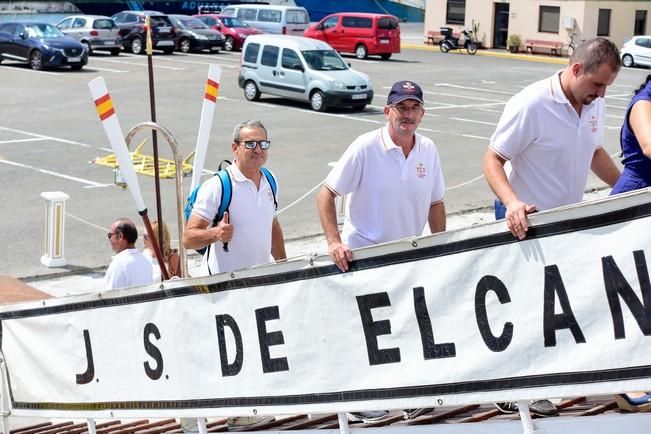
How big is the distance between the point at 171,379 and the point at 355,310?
131 cm

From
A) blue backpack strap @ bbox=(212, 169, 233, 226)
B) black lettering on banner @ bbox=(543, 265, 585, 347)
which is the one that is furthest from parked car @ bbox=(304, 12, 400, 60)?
black lettering on banner @ bbox=(543, 265, 585, 347)

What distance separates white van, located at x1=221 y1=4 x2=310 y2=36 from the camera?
4666 centimetres

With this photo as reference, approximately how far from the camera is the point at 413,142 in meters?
5.51

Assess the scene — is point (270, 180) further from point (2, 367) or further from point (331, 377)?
point (2, 367)

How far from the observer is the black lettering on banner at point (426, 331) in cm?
437

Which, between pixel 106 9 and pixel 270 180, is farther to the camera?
pixel 106 9

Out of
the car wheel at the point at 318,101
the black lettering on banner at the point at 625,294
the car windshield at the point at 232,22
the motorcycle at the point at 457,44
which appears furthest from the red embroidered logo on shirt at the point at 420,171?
the motorcycle at the point at 457,44

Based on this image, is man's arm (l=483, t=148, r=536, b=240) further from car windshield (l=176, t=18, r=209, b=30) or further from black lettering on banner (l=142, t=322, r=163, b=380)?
car windshield (l=176, t=18, r=209, b=30)

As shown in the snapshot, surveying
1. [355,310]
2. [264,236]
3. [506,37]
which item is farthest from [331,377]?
[506,37]

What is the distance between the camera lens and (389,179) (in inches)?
215

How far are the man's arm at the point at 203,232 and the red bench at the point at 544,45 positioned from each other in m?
44.7

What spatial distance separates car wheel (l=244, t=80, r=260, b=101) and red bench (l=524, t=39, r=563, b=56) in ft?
77.8

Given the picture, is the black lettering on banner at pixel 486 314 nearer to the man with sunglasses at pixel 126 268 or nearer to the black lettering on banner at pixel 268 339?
the black lettering on banner at pixel 268 339

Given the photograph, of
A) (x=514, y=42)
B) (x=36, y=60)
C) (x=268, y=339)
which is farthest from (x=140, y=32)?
(x=268, y=339)
